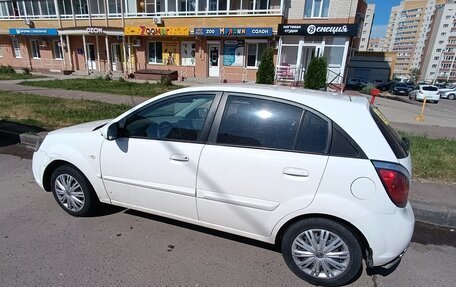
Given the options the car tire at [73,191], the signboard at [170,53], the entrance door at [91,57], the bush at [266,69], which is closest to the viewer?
the car tire at [73,191]

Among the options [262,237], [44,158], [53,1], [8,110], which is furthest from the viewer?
[53,1]

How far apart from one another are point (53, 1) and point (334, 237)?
3161cm

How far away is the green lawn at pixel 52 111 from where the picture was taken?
23.3 ft

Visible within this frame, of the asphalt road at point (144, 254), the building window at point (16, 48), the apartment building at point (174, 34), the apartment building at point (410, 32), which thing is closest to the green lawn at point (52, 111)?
the asphalt road at point (144, 254)

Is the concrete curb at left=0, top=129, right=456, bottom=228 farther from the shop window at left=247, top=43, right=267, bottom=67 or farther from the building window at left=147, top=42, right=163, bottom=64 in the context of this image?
the building window at left=147, top=42, right=163, bottom=64

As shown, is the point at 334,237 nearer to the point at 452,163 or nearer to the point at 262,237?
the point at 262,237

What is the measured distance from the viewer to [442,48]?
251 ft

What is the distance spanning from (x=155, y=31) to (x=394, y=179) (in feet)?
70.5

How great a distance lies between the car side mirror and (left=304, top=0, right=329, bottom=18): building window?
1975 cm

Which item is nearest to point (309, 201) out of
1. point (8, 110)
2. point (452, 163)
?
point (452, 163)

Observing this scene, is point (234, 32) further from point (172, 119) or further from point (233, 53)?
point (172, 119)

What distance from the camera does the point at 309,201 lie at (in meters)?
2.19

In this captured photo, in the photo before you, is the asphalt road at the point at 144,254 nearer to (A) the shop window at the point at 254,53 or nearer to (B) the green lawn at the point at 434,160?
(B) the green lawn at the point at 434,160

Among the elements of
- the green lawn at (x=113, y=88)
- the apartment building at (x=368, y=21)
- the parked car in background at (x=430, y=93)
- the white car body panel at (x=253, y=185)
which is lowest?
the parked car in background at (x=430, y=93)
